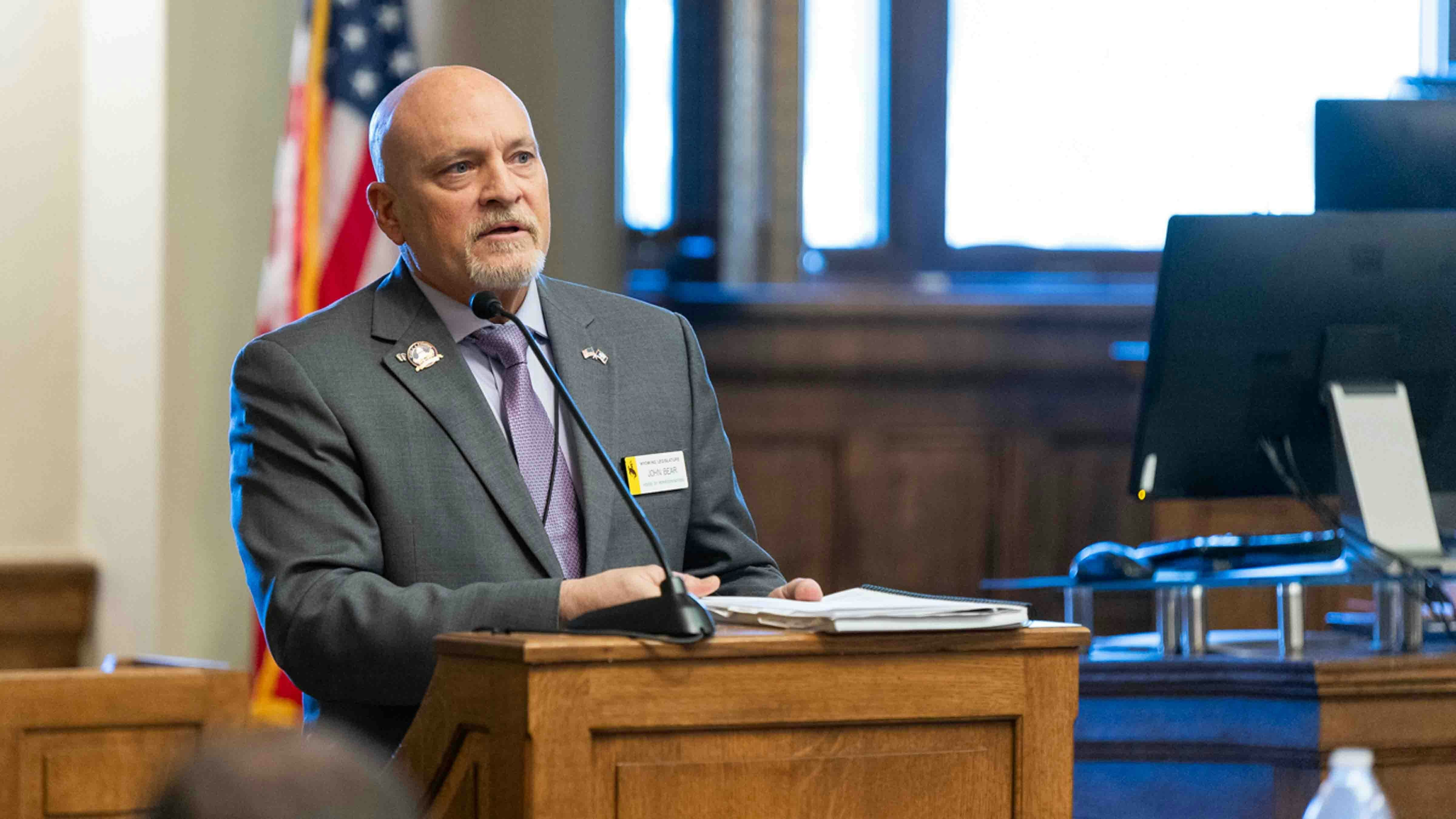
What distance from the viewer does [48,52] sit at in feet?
13.4

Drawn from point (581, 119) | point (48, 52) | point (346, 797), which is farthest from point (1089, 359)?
point (346, 797)

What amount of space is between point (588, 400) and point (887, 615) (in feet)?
2.56

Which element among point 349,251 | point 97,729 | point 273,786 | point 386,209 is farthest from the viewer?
point 349,251

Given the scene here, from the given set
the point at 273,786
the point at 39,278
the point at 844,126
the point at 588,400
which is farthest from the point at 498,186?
the point at 844,126

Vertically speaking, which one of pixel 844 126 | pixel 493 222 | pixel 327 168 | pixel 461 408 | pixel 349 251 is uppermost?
pixel 844 126

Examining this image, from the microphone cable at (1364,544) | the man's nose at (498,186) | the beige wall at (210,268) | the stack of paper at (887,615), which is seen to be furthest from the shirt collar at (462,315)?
the beige wall at (210,268)

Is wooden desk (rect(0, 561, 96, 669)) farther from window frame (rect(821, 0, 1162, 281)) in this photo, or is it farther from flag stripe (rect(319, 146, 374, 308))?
window frame (rect(821, 0, 1162, 281))

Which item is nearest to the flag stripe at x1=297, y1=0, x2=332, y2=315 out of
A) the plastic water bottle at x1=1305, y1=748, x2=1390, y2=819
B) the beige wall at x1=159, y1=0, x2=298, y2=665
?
the beige wall at x1=159, y1=0, x2=298, y2=665

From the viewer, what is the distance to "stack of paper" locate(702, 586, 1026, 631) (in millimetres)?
1577

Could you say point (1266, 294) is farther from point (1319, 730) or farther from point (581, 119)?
point (581, 119)

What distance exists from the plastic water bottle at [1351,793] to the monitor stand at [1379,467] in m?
1.15

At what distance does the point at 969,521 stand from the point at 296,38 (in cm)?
224

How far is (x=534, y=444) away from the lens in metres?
2.21

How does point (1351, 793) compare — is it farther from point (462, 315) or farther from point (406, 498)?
point (462, 315)
